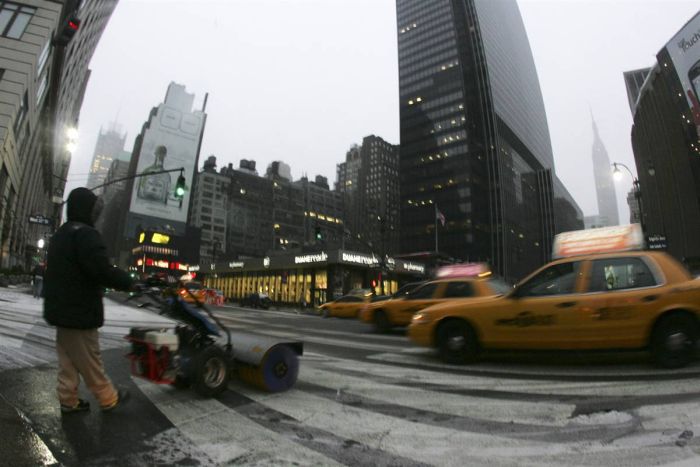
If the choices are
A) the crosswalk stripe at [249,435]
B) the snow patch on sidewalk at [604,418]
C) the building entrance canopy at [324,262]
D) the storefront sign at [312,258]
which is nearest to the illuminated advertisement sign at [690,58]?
the building entrance canopy at [324,262]

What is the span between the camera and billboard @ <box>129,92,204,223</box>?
113 meters

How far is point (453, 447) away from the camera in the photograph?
8.59 ft

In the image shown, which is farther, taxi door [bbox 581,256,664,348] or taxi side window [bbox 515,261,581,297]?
taxi side window [bbox 515,261,581,297]

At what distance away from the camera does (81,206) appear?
3391mm

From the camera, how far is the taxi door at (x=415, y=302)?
1004 centimetres

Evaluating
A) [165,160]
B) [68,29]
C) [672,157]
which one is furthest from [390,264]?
[165,160]

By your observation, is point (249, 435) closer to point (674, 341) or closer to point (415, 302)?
point (674, 341)

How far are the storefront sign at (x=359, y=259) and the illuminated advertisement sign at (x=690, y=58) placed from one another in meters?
29.2

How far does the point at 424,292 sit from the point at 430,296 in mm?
257

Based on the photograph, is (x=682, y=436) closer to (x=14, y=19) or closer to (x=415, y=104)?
(x=14, y=19)

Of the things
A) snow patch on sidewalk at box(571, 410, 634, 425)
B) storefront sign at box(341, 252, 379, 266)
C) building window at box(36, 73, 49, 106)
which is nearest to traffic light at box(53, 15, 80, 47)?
snow patch on sidewalk at box(571, 410, 634, 425)

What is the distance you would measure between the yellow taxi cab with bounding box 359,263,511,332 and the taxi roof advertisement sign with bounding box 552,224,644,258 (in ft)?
7.64

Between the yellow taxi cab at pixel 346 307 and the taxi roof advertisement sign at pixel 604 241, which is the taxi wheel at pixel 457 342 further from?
the yellow taxi cab at pixel 346 307

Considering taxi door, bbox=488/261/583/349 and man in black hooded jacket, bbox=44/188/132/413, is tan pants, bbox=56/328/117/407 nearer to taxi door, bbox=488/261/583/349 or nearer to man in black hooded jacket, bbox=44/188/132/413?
man in black hooded jacket, bbox=44/188/132/413
